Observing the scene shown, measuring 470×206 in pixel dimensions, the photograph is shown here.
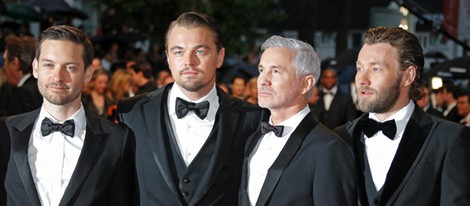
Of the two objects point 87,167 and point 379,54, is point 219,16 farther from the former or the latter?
point 87,167

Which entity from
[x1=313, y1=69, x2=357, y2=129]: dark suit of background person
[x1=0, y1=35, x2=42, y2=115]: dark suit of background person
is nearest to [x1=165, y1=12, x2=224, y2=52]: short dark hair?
[x1=0, y1=35, x2=42, y2=115]: dark suit of background person

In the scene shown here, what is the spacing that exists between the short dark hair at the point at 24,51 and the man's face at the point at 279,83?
13.7ft

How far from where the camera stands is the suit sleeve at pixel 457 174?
6.36 m

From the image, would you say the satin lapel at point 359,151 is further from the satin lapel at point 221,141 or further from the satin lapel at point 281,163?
the satin lapel at point 221,141

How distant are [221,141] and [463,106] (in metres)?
8.41

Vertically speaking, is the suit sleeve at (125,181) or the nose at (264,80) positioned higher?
the nose at (264,80)

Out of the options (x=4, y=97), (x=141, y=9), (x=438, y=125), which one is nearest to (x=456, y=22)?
(x=141, y=9)

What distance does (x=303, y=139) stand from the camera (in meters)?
6.26

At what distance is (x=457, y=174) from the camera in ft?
21.0

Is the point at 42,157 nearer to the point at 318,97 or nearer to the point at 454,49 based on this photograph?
the point at 318,97

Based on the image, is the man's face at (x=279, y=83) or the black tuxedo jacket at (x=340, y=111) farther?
the black tuxedo jacket at (x=340, y=111)

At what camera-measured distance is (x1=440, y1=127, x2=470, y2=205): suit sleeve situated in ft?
20.9

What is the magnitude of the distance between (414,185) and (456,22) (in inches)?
703

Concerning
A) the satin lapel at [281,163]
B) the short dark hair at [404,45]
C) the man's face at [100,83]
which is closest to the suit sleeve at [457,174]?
the short dark hair at [404,45]
